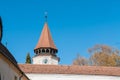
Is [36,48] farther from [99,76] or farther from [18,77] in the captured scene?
[18,77]

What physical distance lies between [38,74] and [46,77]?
1.07 metres

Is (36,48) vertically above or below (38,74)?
above

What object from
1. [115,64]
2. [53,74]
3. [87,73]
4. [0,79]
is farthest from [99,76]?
[0,79]

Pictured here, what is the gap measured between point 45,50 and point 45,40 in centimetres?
257

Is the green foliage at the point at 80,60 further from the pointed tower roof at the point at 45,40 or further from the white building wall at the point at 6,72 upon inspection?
the white building wall at the point at 6,72

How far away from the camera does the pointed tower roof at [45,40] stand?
233ft

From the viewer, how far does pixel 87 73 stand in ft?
154

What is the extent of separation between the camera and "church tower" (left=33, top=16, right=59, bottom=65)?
68.0 metres

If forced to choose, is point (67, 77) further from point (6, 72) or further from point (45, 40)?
point (45, 40)

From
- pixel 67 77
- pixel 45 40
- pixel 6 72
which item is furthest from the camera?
pixel 45 40

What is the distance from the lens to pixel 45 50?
7100 centimetres

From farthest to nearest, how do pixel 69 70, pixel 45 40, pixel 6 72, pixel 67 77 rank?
pixel 45 40 < pixel 69 70 < pixel 67 77 < pixel 6 72

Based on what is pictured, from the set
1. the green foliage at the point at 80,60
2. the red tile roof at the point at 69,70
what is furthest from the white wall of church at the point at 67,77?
the green foliage at the point at 80,60

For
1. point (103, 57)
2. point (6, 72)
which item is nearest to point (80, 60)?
point (103, 57)
